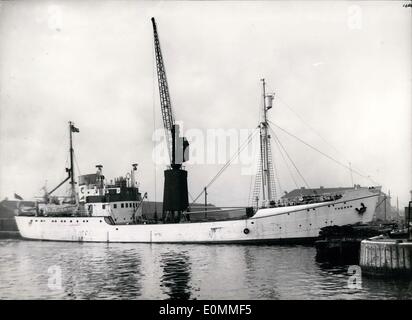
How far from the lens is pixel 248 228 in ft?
126

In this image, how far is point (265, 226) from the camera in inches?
1483

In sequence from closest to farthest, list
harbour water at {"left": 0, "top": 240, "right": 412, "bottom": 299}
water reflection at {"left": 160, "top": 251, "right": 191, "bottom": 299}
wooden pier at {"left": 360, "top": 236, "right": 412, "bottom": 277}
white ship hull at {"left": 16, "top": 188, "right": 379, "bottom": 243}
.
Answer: harbour water at {"left": 0, "top": 240, "right": 412, "bottom": 299} → water reflection at {"left": 160, "top": 251, "right": 191, "bottom": 299} → wooden pier at {"left": 360, "top": 236, "right": 412, "bottom": 277} → white ship hull at {"left": 16, "top": 188, "right": 379, "bottom": 243}

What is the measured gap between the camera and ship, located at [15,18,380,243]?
36.8m

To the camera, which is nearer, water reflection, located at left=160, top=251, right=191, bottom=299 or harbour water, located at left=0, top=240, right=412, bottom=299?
harbour water, located at left=0, top=240, right=412, bottom=299

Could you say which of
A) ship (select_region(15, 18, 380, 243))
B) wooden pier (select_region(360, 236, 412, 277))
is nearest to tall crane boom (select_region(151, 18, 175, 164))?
ship (select_region(15, 18, 380, 243))

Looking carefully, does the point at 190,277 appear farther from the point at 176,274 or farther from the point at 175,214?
the point at 175,214

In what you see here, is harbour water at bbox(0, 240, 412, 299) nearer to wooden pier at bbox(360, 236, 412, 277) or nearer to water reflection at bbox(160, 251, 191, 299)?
water reflection at bbox(160, 251, 191, 299)

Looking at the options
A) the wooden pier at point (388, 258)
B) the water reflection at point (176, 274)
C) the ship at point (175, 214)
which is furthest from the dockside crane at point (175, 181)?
the wooden pier at point (388, 258)

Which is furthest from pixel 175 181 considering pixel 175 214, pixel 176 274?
pixel 176 274

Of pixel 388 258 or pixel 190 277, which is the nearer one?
pixel 388 258

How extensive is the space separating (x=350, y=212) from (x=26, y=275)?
89.1ft

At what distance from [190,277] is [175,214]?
80.4 feet
